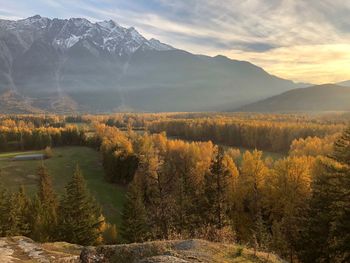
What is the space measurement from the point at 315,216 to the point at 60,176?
307 feet

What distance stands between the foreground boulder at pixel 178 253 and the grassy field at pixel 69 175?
58793 millimetres

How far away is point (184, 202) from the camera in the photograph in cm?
5706

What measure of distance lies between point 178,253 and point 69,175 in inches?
4100

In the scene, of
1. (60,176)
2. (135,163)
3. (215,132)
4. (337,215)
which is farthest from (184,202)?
(215,132)

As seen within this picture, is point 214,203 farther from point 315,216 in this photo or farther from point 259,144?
point 259,144

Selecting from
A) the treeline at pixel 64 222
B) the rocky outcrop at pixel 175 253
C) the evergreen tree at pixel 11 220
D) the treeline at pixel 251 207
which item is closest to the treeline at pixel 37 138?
the treeline at pixel 251 207

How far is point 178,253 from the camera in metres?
18.9

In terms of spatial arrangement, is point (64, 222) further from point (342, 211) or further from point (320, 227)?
point (342, 211)

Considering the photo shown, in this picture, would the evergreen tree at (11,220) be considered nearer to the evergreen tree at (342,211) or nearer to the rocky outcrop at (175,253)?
the rocky outcrop at (175,253)

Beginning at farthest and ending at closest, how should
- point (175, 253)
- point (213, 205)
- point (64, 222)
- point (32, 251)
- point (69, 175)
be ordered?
point (69, 175), point (64, 222), point (213, 205), point (32, 251), point (175, 253)

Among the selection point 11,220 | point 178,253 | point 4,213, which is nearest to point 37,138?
point 4,213

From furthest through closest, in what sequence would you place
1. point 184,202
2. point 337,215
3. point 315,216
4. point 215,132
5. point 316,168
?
1. point 215,132
2. point 316,168
3. point 184,202
4. point 315,216
5. point 337,215

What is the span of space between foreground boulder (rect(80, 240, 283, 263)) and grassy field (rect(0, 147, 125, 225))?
58.8m

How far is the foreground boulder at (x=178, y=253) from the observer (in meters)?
19.0
